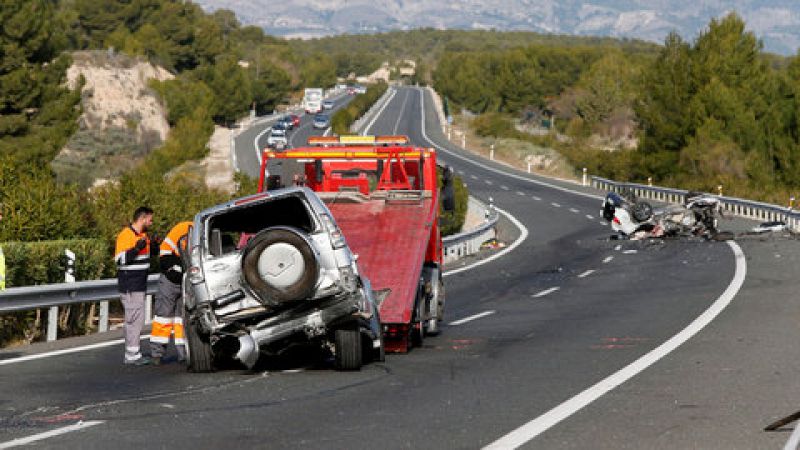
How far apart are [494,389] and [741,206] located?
40.9 metres

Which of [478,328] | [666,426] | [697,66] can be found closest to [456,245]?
[478,328]

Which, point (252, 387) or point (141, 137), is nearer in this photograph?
point (252, 387)

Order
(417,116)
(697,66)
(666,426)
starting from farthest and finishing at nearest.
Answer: (417,116) < (697,66) < (666,426)

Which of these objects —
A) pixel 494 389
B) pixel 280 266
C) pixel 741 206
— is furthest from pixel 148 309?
pixel 741 206

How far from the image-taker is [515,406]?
989 cm

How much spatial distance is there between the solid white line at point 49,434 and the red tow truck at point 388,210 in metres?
5.09

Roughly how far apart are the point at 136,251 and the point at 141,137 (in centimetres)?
8989

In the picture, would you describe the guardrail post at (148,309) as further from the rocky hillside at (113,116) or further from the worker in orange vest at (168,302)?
the rocky hillside at (113,116)

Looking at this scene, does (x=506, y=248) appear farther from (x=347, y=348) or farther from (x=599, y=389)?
(x=599, y=389)

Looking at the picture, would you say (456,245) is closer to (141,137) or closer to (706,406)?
(706,406)

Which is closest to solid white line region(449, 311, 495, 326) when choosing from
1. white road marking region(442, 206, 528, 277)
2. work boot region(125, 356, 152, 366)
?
work boot region(125, 356, 152, 366)

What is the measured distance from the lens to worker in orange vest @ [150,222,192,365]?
1389cm

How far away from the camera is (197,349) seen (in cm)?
1245

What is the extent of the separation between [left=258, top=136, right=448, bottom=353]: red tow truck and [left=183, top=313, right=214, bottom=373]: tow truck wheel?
2192 millimetres
